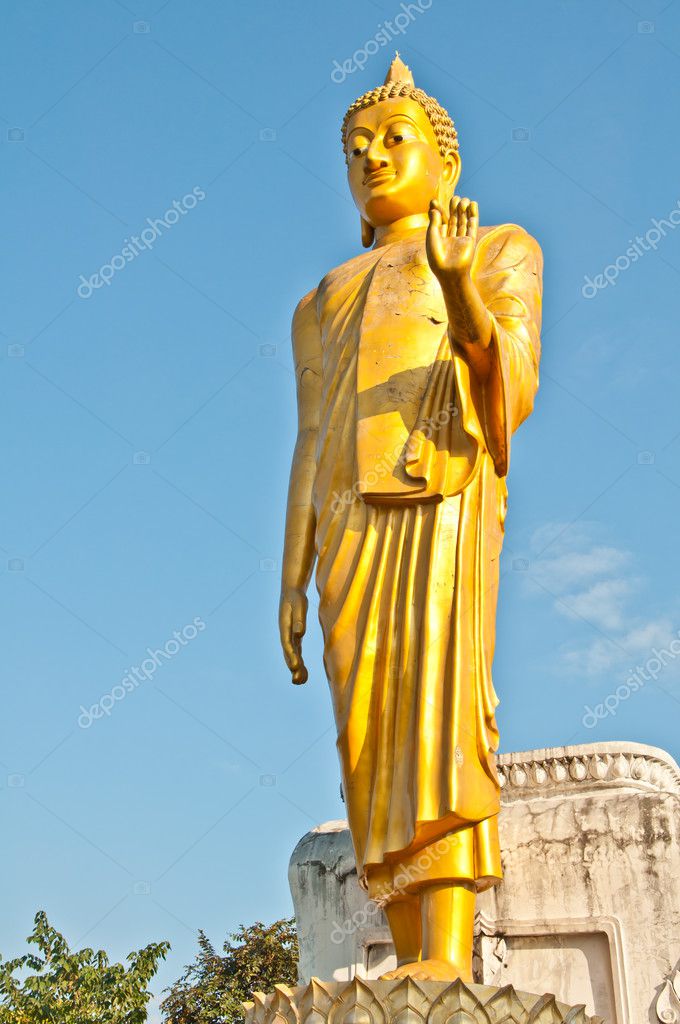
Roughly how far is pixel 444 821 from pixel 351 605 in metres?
0.85

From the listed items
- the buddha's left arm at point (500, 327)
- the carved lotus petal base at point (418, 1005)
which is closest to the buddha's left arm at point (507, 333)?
the buddha's left arm at point (500, 327)

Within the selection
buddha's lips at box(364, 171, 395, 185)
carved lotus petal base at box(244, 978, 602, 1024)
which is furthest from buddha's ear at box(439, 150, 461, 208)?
carved lotus petal base at box(244, 978, 602, 1024)

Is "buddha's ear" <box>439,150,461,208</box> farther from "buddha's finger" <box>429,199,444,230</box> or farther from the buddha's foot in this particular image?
the buddha's foot

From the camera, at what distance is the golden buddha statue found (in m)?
3.63

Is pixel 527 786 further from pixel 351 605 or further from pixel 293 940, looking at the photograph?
pixel 293 940

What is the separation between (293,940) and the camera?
12.4 meters

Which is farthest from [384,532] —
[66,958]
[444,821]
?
[66,958]

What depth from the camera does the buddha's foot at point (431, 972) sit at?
3238mm

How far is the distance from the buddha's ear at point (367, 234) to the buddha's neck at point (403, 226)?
0.19 meters

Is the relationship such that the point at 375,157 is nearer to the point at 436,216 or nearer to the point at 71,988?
the point at 436,216

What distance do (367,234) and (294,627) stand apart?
1739 millimetres

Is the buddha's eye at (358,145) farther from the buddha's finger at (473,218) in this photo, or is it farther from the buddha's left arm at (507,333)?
the buddha's finger at (473,218)

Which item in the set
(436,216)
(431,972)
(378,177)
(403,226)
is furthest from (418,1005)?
(378,177)

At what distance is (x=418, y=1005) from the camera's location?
2.94 m
